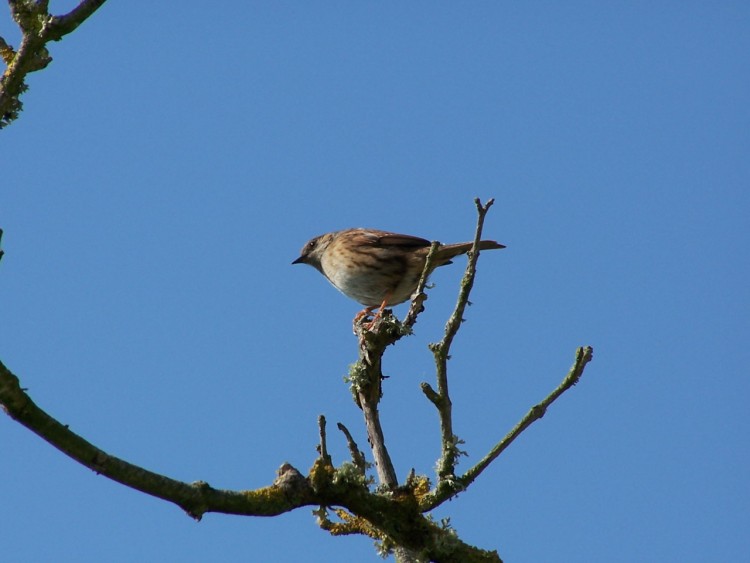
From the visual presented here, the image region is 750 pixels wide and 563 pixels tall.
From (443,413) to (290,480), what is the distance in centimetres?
124

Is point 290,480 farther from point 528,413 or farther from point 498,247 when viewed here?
point 498,247

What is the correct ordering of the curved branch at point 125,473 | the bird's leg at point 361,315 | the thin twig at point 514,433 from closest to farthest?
the curved branch at point 125,473 → the thin twig at point 514,433 → the bird's leg at point 361,315

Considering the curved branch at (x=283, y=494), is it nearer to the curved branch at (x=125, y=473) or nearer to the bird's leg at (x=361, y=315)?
the curved branch at (x=125, y=473)

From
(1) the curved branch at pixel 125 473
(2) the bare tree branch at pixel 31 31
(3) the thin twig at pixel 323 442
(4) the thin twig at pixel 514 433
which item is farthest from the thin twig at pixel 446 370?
(2) the bare tree branch at pixel 31 31

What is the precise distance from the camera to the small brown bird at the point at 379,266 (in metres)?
9.95

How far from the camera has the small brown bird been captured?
9945 millimetres

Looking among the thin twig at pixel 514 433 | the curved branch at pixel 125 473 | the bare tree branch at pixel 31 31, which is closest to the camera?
the curved branch at pixel 125 473

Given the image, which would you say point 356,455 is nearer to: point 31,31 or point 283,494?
point 283,494

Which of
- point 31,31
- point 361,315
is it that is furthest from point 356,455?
point 361,315

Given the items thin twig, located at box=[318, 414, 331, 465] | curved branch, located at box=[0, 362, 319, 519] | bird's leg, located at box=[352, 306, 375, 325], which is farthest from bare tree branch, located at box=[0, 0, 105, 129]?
bird's leg, located at box=[352, 306, 375, 325]

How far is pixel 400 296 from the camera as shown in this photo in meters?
10.1

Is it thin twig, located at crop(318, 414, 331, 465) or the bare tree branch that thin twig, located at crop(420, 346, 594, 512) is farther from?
the bare tree branch

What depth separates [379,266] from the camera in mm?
10094

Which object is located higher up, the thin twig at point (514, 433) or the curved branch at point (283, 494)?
the thin twig at point (514, 433)
